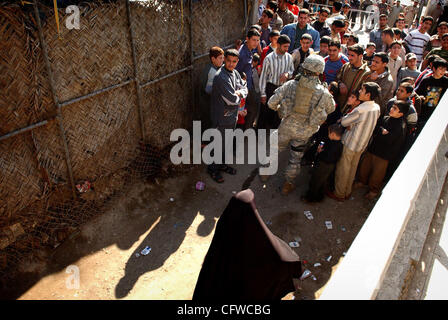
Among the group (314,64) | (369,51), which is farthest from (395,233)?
(369,51)

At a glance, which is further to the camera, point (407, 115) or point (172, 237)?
point (407, 115)

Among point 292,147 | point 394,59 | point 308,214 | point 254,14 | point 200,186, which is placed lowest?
point 308,214

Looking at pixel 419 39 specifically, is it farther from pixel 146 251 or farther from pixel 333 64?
pixel 146 251

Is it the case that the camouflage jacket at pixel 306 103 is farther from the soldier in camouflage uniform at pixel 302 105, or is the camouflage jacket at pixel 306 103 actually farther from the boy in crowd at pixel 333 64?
the boy in crowd at pixel 333 64

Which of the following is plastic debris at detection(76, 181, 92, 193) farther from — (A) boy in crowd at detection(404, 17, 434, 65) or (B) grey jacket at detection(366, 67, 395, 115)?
(A) boy in crowd at detection(404, 17, 434, 65)

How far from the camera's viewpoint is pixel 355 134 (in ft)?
16.1

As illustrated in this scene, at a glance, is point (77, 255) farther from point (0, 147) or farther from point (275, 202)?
point (275, 202)

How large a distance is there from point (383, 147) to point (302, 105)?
1524 mm

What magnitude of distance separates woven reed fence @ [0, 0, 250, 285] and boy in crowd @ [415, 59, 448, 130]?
169 inches

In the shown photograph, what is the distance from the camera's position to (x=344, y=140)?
16.7ft

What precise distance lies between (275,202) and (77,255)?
3.13 meters

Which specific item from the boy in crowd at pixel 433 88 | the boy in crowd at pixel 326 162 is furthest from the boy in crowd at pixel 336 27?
the boy in crowd at pixel 326 162

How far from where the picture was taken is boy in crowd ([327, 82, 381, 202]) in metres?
4.68
